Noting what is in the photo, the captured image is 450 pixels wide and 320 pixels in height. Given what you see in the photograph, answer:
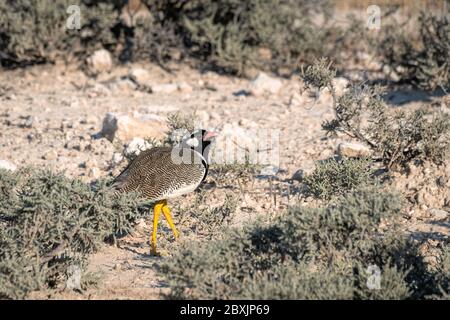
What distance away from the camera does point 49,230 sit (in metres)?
5.99

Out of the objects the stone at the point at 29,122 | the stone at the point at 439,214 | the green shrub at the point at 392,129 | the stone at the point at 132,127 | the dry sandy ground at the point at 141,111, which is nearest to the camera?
the dry sandy ground at the point at 141,111

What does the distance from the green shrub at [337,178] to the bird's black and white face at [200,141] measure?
0.97 m

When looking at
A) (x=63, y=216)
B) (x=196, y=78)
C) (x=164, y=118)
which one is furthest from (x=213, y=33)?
(x=63, y=216)

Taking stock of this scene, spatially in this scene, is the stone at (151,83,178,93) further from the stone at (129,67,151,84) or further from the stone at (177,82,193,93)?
the stone at (129,67,151,84)

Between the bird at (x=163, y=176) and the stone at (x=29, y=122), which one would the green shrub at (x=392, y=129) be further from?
the stone at (x=29, y=122)

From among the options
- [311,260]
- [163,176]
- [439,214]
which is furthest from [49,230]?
[439,214]

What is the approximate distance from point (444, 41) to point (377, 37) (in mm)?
1465

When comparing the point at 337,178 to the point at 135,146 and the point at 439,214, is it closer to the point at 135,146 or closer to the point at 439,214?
the point at 439,214

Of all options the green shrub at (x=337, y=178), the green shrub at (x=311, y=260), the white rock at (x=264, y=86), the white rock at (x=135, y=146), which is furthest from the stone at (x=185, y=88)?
the green shrub at (x=311, y=260)

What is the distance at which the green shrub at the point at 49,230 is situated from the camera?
5.72 m

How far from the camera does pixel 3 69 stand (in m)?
12.1

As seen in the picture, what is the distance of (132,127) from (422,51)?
4.13 metres

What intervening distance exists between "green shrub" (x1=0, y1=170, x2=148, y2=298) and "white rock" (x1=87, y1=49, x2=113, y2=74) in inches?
232

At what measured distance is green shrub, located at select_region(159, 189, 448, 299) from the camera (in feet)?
17.5
